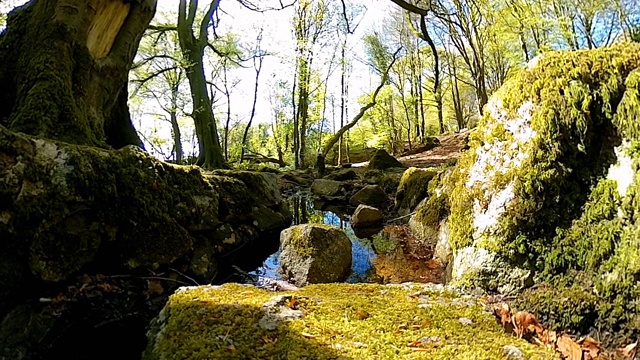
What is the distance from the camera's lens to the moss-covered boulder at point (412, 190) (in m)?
6.86

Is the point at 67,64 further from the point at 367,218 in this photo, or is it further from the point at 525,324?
the point at 525,324

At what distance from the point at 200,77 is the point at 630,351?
11507 millimetres

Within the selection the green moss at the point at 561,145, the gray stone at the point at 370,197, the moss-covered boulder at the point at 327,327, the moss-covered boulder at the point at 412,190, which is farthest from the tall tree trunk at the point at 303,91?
the moss-covered boulder at the point at 327,327

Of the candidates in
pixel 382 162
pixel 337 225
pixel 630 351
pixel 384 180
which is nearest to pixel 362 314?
pixel 630 351

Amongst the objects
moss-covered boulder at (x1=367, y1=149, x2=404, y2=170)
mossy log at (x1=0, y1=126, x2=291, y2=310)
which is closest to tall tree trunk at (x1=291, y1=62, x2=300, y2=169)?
moss-covered boulder at (x1=367, y1=149, x2=404, y2=170)

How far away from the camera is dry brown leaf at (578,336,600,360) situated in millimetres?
1676

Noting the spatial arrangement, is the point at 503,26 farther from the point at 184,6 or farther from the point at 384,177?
the point at 184,6

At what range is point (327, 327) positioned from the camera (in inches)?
68.6

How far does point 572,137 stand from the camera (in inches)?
91.4

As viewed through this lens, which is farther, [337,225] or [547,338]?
[337,225]

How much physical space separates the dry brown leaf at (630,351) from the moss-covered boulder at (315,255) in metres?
2.93

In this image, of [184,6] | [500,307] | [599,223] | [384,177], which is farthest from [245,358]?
[184,6]

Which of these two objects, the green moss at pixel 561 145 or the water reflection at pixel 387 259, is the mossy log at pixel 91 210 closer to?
the water reflection at pixel 387 259

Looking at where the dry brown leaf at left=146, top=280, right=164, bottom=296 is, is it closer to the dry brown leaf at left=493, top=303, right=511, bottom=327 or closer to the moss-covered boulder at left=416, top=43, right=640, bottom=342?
the moss-covered boulder at left=416, top=43, right=640, bottom=342
